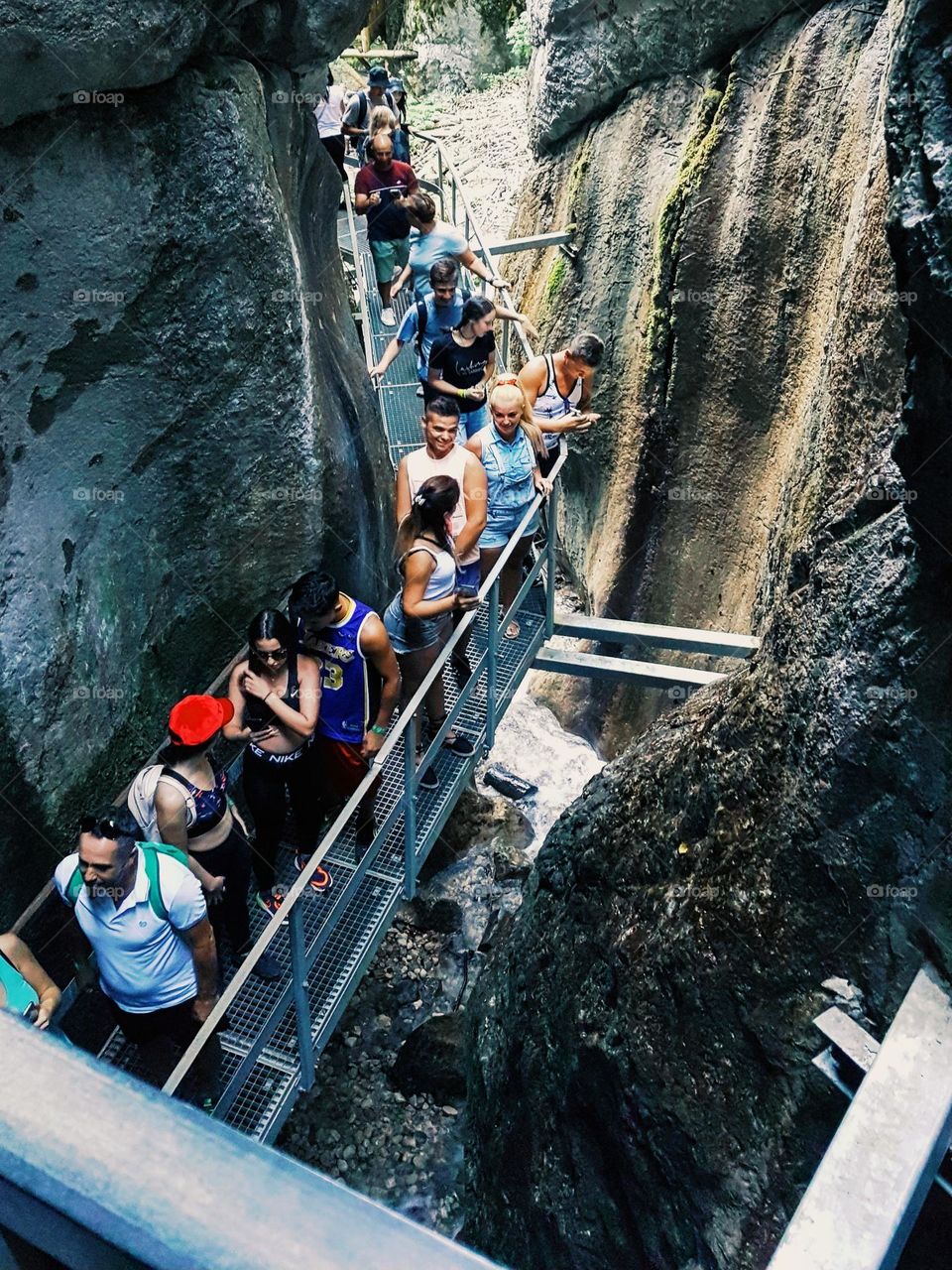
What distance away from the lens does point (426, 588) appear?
5.32m

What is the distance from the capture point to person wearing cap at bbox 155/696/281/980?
4.22 m

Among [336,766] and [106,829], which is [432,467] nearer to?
[336,766]

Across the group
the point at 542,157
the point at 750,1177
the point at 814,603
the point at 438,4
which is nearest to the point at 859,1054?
the point at 750,1177

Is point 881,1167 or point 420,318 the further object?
point 420,318

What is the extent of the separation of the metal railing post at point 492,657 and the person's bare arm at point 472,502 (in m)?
0.43

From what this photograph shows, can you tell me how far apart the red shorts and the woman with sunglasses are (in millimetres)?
64

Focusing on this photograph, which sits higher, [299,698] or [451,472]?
[451,472]

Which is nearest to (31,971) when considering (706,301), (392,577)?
(392,577)

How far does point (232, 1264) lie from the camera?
2.01ft

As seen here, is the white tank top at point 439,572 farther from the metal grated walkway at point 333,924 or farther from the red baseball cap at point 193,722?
the red baseball cap at point 193,722

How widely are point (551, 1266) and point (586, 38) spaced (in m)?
10.7

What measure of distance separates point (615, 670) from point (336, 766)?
11.4 ft

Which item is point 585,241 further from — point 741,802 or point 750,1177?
point 750,1177

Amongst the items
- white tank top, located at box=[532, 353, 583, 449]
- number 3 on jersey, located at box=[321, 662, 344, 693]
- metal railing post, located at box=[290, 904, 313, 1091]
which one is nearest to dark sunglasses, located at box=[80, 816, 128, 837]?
metal railing post, located at box=[290, 904, 313, 1091]
